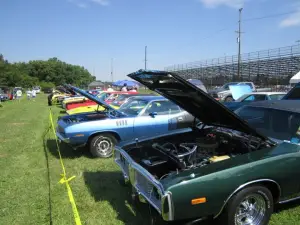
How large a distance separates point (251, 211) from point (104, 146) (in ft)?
13.7

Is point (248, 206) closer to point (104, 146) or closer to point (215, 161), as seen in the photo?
point (215, 161)

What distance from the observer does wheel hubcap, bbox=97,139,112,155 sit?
22.6 ft

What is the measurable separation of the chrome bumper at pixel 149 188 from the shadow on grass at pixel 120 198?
294 millimetres

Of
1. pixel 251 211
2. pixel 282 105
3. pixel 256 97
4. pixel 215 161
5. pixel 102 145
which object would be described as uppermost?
pixel 282 105

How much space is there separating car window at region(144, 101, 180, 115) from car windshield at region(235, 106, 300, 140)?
2.85 meters

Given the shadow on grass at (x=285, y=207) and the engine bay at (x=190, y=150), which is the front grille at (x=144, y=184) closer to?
the engine bay at (x=190, y=150)

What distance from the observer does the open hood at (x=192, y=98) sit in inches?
146

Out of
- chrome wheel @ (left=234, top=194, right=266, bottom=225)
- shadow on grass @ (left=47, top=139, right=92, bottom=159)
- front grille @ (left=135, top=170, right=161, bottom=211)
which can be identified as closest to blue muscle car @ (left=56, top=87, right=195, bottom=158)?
shadow on grass @ (left=47, top=139, right=92, bottom=159)

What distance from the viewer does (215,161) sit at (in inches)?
142

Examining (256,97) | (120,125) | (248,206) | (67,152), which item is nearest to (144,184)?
(248,206)

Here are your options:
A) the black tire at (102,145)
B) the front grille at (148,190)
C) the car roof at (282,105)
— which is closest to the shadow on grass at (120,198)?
the front grille at (148,190)

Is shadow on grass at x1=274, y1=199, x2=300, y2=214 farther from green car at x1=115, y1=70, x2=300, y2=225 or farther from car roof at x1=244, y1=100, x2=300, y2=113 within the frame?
car roof at x1=244, y1=100, x2=300, y2=113

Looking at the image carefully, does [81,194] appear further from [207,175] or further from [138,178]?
[207,175]

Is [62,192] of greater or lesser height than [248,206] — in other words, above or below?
below
